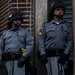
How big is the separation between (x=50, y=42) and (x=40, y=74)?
2.58 feet

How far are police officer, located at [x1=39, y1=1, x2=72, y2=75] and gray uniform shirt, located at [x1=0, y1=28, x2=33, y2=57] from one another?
0.77 ft

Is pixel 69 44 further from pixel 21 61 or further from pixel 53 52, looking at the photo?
pixel 21 61

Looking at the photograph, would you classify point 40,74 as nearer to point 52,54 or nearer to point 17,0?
point 52,54

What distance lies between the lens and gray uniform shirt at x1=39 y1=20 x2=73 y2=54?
515cm

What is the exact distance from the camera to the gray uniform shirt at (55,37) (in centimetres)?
515

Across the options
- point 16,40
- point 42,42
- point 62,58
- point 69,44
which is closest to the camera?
point 62,58

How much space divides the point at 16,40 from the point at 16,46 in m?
0.12

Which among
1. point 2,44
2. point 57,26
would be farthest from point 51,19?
point 2,44

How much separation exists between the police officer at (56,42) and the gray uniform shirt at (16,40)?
0.23m

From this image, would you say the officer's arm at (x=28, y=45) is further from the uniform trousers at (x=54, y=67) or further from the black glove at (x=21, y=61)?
the uniform trousers at (x=54, y=67)

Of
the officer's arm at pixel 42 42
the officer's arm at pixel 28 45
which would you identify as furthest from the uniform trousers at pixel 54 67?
the officer's arm at pixel 28 45

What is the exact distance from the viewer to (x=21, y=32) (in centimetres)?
543

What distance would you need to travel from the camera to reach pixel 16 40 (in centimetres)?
535

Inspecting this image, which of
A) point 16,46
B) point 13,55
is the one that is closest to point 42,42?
point 16,46
